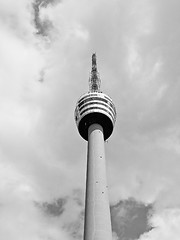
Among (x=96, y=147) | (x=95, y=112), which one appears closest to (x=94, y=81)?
(x=95, y=112)

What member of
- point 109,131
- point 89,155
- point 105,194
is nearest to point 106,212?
point 105,194

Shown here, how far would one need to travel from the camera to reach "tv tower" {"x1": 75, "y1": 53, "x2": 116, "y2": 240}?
62.0 metres

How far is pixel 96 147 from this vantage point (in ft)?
251

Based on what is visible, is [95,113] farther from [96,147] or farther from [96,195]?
[96,195]

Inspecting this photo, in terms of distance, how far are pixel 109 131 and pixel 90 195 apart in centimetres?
2506

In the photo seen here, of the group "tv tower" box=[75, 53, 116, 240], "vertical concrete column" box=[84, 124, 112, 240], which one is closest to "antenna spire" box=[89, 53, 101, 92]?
"tv tower" box=[75, 53, 116, 240]

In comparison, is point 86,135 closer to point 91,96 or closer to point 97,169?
point 91,96

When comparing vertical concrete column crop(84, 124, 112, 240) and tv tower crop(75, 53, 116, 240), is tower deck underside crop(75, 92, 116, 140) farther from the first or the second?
vertical concrete column crop(84, 124, 112, 240)

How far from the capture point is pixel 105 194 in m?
67.1

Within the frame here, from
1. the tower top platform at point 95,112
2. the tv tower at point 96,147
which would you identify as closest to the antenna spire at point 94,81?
the tv tower at point 96,147

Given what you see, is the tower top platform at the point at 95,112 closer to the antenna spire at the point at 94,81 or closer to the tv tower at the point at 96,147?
the tv tower at the point at 96,147

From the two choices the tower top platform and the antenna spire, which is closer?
the tower top platform

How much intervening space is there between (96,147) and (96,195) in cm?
1384

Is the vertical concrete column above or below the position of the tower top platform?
below
